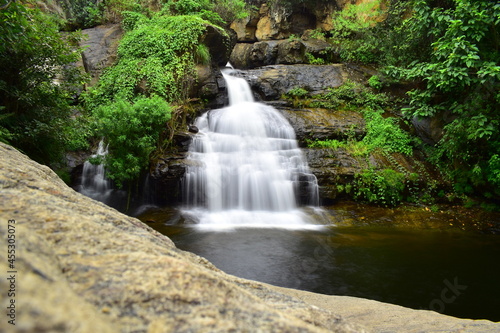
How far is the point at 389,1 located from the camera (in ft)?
44.4

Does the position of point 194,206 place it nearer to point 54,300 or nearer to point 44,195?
point 44,195

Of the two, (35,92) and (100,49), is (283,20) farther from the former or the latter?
(35,92)

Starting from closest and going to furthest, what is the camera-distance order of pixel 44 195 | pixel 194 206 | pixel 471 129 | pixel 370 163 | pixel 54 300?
pixel 54 300 → pixel 44 195 → pixel 471 129 → pixel 194 206 → pixel 370 163

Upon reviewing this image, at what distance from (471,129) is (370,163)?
2.93 meters

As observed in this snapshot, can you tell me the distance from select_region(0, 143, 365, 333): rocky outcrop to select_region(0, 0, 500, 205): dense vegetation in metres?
4.24

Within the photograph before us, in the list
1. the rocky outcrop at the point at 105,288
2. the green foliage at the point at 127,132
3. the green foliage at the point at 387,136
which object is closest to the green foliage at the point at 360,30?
the green foliage at the point at 387,136

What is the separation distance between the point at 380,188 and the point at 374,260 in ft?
12.8

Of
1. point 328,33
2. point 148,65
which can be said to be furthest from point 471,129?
point 328,33

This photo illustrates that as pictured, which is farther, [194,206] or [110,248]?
[194,206]

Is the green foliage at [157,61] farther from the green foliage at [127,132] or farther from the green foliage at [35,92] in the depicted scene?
the green foliage at [35,92]

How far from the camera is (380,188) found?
916 cm

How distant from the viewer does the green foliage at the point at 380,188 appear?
29.9ft

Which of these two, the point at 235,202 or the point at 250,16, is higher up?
the point at 250,16

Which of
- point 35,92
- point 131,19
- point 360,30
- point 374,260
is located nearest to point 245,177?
point 374,260
